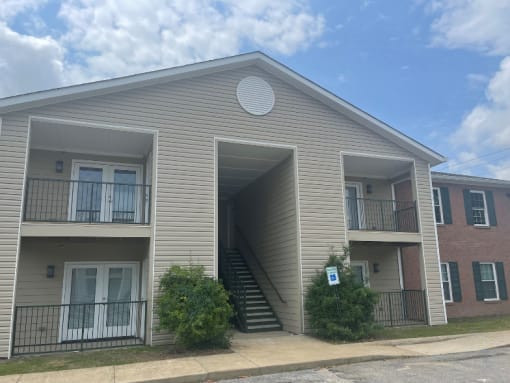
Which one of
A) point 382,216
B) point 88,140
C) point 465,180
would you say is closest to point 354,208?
point 382,216

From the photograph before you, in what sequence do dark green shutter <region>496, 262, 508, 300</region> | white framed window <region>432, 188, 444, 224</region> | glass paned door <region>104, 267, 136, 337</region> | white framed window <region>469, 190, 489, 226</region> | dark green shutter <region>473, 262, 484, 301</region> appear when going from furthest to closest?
white framed window <region>469, 190, 489, 226</region>, dark green shutter <region>496, 262, 508, 300</region>, white framed window <region>432, 188, 444, 224</region>, dark green shutter <region>473, 262, 484, 301</region>, glass paned door <region>104, 267, 136, 337</region>

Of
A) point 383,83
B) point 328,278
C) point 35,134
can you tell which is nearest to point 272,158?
point 328,278

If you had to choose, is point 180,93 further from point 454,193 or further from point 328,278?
point 454,193

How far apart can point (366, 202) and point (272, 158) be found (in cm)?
442

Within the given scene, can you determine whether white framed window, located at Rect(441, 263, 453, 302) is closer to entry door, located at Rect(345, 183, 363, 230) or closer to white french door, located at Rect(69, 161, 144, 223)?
entry door, located at Rect(345, 183, 363, 230)

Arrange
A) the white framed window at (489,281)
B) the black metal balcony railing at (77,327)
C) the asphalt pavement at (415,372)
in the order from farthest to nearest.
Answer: the white framed window at (489,281) < the black metal balcony railing at (77,327) < the asphalt pavement at (415,372)

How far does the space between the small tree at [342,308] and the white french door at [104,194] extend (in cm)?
551

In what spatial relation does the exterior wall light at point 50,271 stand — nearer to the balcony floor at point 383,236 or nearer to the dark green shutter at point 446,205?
the balcony floor at point 383,236

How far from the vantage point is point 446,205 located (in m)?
16.1

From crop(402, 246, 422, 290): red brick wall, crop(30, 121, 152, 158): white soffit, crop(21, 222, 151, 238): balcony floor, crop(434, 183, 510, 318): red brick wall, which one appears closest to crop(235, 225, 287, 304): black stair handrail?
crop(21, 222, 151, 238): balcony floor

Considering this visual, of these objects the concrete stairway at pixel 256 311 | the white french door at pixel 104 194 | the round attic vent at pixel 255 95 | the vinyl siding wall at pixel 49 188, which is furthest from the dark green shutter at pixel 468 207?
the vinyl siding wall at pixel 49 188

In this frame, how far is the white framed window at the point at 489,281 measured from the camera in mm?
16078

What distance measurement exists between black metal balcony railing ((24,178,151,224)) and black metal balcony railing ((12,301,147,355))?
7.83 ft

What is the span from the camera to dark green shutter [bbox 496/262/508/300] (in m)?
16.3
